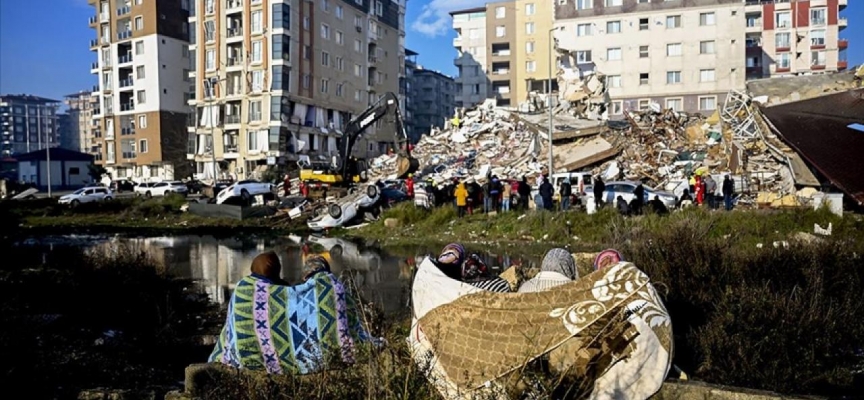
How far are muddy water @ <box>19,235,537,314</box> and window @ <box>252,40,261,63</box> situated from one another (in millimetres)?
32908

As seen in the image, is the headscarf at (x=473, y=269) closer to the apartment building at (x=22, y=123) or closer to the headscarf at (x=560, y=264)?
the headscarf at (x=560, y=264)

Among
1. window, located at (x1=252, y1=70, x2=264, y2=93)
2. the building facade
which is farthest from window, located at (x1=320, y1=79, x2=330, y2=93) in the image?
the building facade

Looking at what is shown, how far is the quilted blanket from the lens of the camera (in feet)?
13.0

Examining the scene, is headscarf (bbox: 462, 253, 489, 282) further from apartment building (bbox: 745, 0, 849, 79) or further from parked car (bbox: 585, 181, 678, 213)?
apartment building (bbox: 745, 0, 849, 79)

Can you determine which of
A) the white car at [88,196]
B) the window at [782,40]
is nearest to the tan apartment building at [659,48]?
the window at [782,40]

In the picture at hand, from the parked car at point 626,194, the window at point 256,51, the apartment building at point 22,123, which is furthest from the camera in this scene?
the apartment building at point 22,123

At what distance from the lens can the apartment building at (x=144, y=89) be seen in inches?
2323

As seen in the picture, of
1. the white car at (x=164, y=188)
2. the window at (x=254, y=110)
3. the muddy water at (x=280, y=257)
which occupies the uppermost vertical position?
the window at (x=254, y=110)

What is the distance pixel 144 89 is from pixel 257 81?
1446cm

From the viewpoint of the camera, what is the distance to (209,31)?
54.9m

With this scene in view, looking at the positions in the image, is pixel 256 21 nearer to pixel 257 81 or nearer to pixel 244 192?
pixel 257 81

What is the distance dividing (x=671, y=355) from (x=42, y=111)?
523 ft

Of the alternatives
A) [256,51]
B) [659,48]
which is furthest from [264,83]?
[659,48]

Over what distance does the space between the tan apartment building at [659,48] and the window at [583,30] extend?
8 cm
